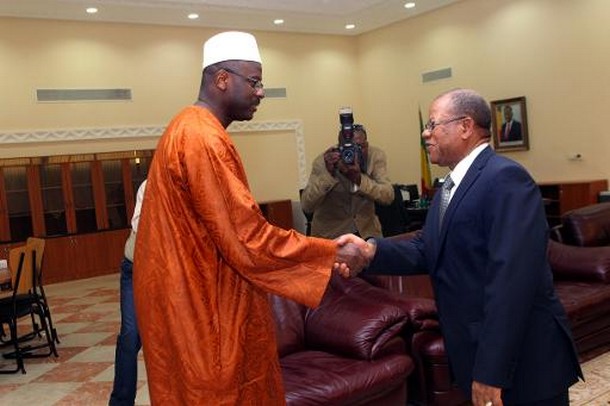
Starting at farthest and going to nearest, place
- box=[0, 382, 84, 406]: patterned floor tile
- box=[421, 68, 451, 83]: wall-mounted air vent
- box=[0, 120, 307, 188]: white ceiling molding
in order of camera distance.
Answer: box=[421, 68, 451, 83]: wall-mounted air vent → box=[0, 120, 307, 188]: white ceiling molding → box=[0, 382, 84, 406]: patterned floor tile

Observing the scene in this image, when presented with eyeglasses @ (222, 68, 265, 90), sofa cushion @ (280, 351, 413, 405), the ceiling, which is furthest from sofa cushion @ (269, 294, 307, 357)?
the ceiling

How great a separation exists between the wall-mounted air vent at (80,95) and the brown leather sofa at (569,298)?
7.12 metres

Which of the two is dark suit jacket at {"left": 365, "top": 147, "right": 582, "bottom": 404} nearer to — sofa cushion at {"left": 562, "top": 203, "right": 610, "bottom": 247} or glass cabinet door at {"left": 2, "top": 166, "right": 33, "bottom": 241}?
sofa cushion at {"left": 562, "top": 203, "right": 610, "bottom": 247}

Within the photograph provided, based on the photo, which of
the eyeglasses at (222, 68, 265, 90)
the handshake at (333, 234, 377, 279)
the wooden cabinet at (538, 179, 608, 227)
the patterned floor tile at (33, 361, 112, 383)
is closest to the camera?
the eyeglasses at (222, 68, 265, 90)

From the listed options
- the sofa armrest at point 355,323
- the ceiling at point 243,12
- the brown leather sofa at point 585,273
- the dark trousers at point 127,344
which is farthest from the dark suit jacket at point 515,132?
the dark trousers at point 127,344

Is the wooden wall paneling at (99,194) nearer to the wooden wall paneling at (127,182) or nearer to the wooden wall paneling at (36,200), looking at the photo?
the wooden wall paneling at (127,182)

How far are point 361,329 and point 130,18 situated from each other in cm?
812

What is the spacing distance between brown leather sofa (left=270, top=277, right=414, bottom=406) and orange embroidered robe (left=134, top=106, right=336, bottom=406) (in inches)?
39.9

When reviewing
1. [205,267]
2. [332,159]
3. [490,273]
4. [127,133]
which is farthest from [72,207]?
[490,273]

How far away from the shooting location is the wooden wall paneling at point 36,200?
29.5 feet

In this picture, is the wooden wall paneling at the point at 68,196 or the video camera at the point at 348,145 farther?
the wooden wall paneling at the point at 68,196

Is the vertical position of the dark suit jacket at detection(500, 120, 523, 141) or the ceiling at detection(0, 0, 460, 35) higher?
the ceiling at detection(0, 0, 460, 35)

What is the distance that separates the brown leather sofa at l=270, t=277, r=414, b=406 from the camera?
2.82 m

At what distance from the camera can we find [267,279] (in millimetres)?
1744
